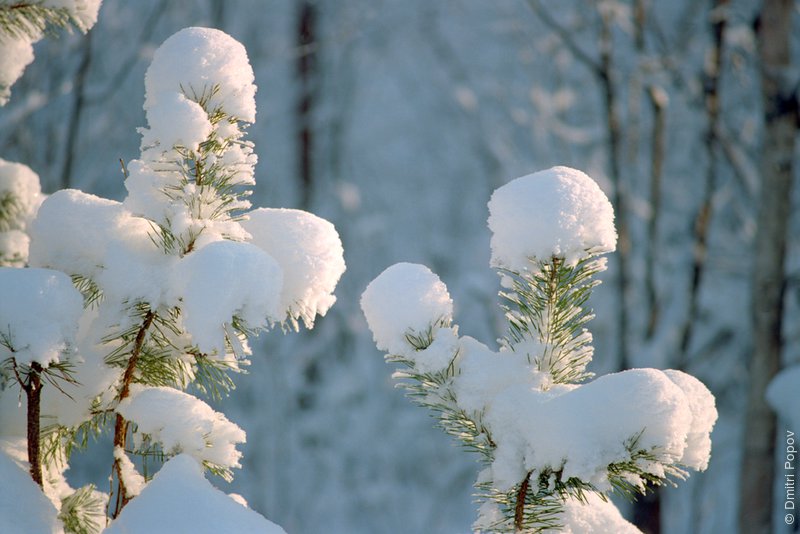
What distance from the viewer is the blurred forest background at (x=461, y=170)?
405 cm

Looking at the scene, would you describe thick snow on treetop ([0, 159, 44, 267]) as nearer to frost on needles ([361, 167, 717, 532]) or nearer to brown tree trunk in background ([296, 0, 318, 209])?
frost on needles ([361, 167, 717, 532])

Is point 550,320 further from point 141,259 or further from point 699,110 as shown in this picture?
point 699,110

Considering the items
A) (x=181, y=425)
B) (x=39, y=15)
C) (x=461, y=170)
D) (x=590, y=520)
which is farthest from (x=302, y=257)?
(x=461, y=170)

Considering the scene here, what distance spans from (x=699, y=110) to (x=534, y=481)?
157 inches

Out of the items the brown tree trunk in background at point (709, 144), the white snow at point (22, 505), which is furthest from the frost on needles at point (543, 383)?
the brown tree trunk in background at point (709, 144)

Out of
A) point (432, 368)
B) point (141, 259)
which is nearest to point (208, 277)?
point (141, 259)

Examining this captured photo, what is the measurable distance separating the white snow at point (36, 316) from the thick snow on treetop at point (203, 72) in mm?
284

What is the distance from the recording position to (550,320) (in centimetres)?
104

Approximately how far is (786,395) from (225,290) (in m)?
2.72

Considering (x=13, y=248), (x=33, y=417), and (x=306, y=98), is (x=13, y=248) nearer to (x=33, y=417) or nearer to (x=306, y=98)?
(x=33, y=417)

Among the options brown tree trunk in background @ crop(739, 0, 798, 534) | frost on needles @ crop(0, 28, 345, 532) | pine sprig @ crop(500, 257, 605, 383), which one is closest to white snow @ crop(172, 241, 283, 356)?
frost on needles @ crop(0, 28, 345, 532)

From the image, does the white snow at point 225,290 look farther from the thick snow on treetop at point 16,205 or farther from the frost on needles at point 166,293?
the thick snow on treetop at point 16,205

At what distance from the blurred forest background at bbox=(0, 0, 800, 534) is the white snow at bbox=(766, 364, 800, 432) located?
161 mm

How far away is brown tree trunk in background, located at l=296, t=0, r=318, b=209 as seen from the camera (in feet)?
24.8
